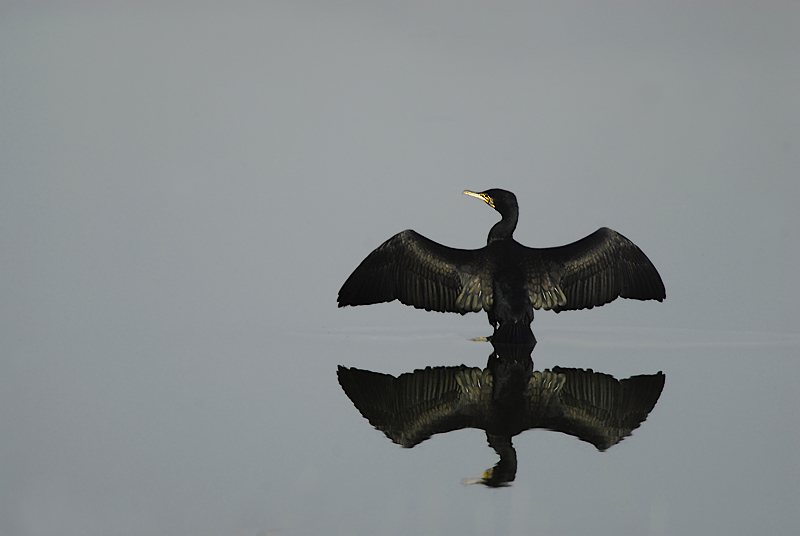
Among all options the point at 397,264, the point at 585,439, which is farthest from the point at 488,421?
the point at 397,264

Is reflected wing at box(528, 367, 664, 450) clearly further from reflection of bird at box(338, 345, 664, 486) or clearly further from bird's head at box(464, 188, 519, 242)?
Answer: bird's head at box(464, 188, 519, 242)

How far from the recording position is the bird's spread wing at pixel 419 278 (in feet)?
27.8

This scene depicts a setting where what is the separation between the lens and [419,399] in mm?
6152

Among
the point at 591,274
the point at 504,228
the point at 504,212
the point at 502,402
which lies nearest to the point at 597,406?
the point at 502,402

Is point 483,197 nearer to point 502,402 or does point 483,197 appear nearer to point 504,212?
point 504,212

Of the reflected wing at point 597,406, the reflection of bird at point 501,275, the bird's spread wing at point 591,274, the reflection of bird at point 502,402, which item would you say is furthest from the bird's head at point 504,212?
the reflected wing at point 597,406

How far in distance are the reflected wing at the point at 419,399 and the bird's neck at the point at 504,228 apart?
6.95 feet

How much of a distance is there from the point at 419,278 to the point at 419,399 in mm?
2645

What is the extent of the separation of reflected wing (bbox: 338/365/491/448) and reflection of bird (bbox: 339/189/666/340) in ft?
4.18

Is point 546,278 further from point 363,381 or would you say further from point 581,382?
point 363,381

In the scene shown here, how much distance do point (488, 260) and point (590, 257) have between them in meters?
1.23

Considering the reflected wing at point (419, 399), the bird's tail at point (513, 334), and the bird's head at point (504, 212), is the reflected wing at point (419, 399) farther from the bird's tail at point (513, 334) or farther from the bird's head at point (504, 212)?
the bird's head at point (504, 212)

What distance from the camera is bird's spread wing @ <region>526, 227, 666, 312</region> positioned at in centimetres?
853

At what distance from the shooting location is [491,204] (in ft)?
30.0
